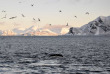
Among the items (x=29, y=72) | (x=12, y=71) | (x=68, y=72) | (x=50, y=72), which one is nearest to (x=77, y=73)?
(x=68, y=72)

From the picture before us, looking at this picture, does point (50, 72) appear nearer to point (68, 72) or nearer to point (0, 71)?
point (68, 72)

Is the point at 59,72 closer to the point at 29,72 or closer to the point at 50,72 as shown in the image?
the point at 50,72

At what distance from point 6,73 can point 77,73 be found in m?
11.1

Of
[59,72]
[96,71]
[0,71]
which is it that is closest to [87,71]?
[96,71]

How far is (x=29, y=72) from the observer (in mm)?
42406

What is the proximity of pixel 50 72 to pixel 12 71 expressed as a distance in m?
6.26

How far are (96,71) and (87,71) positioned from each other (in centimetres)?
147

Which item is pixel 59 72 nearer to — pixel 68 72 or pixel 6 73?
pixel 68 72

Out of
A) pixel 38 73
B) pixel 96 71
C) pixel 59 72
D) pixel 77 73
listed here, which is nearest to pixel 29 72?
pixel 38 73

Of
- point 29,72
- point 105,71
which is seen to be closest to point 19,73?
point 29,72

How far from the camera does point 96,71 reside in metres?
43.9

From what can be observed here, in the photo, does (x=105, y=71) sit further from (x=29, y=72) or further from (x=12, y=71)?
(x=12, y=71)

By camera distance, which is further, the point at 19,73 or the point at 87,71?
the point at 87,71

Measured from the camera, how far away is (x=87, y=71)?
1737 inches
